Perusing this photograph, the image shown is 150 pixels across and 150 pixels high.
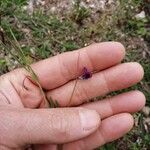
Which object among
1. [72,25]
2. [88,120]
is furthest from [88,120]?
[72,25]

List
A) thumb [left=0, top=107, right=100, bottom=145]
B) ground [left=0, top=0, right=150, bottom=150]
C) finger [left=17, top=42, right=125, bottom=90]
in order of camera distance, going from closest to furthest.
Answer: thumb [left=0, top=107, right=100, bottom=145] < finger [left=17, top=42, right=125, bottom=90] < ground [left=0, top=0, right=150, bottom=150]

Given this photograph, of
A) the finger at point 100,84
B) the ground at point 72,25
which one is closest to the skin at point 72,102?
the finger at point 100,84

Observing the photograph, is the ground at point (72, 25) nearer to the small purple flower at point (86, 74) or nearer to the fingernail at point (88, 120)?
the small purple flower at point (86, 74)

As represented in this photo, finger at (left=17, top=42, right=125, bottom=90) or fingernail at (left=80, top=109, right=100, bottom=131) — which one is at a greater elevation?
finger at (left=17, top=42, right=125, bottom=90)

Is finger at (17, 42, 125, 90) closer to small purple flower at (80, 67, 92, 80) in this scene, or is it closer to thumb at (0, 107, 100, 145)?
small purple flower at (80, 67, 92, 80)

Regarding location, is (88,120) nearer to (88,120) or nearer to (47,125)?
(88,120)

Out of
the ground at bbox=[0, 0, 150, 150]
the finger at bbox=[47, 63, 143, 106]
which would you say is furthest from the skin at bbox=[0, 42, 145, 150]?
the ground at bbox=[0, 0, 150, 150]

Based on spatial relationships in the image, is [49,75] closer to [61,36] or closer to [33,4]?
[61,36]
